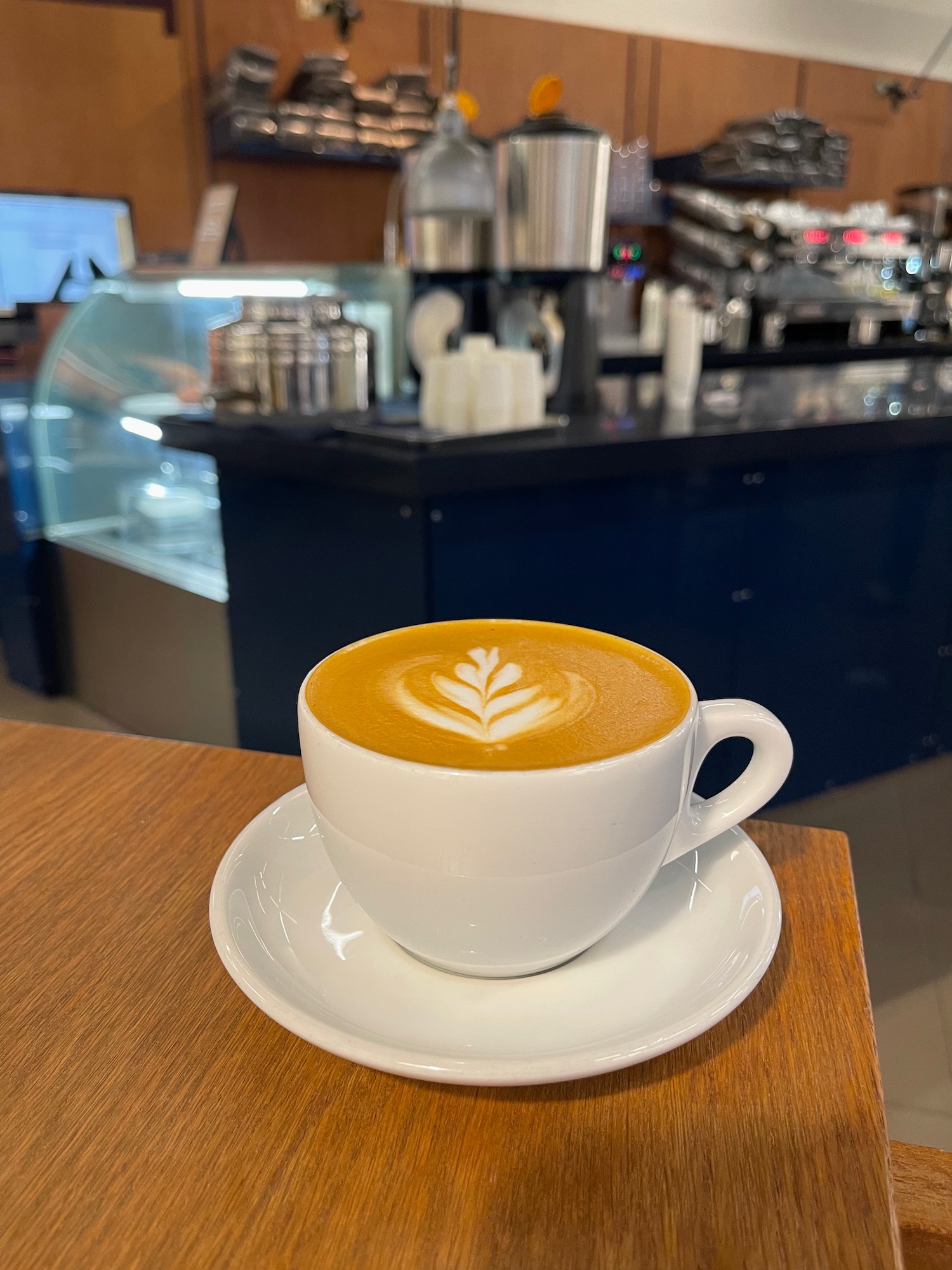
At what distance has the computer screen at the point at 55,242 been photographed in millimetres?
3678

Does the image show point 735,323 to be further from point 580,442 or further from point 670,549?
point 580,442

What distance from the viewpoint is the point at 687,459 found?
1.76m

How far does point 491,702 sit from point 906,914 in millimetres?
1664

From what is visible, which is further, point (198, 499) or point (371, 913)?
point (198, 499)

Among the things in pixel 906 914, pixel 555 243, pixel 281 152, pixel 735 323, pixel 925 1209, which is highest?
pixel 281 152

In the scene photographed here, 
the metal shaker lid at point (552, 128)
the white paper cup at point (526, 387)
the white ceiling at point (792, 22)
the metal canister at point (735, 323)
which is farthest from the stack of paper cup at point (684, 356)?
the white ceiling at point (792, 22)

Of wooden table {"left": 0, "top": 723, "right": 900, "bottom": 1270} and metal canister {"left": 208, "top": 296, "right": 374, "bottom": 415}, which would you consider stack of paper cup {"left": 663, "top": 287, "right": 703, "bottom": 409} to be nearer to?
metal canister {"left": 208, "top": 296, "right": 374, "bottom": 415}

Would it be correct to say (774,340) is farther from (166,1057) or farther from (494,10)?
(166,1057)

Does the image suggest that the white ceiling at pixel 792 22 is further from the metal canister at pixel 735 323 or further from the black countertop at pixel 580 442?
the black countertop at pixel 580 442

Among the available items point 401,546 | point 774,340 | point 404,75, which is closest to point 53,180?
point 404,75

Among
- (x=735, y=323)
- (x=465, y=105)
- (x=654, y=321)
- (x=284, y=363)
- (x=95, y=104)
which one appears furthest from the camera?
(x=735, y=323)

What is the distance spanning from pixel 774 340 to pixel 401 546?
12.7 ft

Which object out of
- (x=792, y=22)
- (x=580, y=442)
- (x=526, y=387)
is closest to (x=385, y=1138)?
(x=580, y=442)

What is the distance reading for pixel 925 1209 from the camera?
0.53 metres
